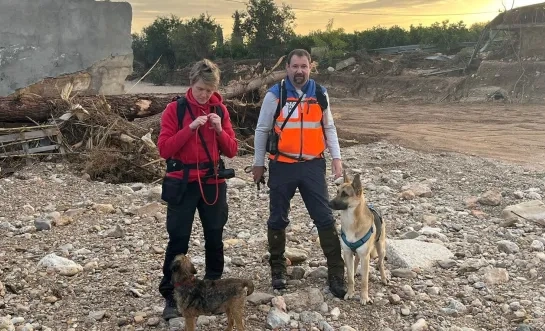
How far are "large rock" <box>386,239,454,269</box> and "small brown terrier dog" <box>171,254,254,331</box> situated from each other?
225cm

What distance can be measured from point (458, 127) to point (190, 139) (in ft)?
49.9

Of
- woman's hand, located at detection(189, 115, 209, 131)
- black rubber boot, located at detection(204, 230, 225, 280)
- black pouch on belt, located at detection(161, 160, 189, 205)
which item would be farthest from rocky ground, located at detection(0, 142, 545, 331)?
woman's hand, located at detection(189, 115, 209, 131)

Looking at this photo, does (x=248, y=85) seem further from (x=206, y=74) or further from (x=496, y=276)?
(x=206, y=74)

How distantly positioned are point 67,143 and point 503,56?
81.1 ft

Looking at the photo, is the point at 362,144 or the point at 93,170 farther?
the point at 362,144

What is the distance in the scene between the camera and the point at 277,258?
16.3 feet

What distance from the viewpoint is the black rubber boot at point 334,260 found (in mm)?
4773

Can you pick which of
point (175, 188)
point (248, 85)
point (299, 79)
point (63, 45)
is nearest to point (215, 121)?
point (175, 188)

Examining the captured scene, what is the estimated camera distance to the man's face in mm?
4523

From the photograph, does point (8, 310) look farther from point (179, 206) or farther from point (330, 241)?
point (330, 241)

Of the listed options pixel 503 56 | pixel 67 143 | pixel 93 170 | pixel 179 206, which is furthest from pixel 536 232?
pixel 503 56

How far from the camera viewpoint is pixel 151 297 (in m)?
4.79

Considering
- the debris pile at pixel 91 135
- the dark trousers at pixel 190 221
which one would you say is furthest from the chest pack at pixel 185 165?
the debris pile at pixel 91 135

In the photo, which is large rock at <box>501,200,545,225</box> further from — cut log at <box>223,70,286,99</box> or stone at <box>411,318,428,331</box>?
cut log at <box>223,70,286,99</box>
